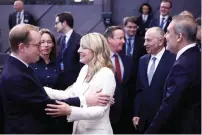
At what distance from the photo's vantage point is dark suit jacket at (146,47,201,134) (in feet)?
8.91

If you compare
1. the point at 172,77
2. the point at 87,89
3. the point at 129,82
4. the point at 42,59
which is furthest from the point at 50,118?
the point at 129,82

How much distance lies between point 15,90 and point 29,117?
191 millimetres

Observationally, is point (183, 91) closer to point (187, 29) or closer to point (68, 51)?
point (187, 29)

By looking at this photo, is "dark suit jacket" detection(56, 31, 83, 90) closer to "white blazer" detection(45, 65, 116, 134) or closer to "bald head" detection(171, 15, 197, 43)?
"white blazer" detection(45, 65, 116, 134)

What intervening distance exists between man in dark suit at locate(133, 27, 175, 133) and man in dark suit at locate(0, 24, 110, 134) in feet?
5.20

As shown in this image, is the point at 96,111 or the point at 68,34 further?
the point at 68,34

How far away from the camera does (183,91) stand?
8.89ft

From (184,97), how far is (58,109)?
0.85 metres

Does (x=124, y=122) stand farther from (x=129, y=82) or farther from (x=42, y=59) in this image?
(x=42, y=59)

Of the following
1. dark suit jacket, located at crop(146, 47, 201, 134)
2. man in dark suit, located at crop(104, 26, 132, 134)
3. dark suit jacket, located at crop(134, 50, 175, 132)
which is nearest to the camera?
dark suit jacket, located at crop(146, 47, 201, 134)

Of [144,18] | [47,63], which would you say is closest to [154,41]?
[47,63]

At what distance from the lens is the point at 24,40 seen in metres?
2.55

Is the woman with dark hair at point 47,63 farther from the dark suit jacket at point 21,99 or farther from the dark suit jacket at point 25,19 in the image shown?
the dark suit jacket at point 25,19

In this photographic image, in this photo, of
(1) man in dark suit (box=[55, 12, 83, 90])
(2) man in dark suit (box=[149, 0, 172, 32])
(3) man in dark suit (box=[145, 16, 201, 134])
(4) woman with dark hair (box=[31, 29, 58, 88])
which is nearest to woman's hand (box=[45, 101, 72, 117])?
(3) man in dark suit (box=[145, 16, 201, 134])
